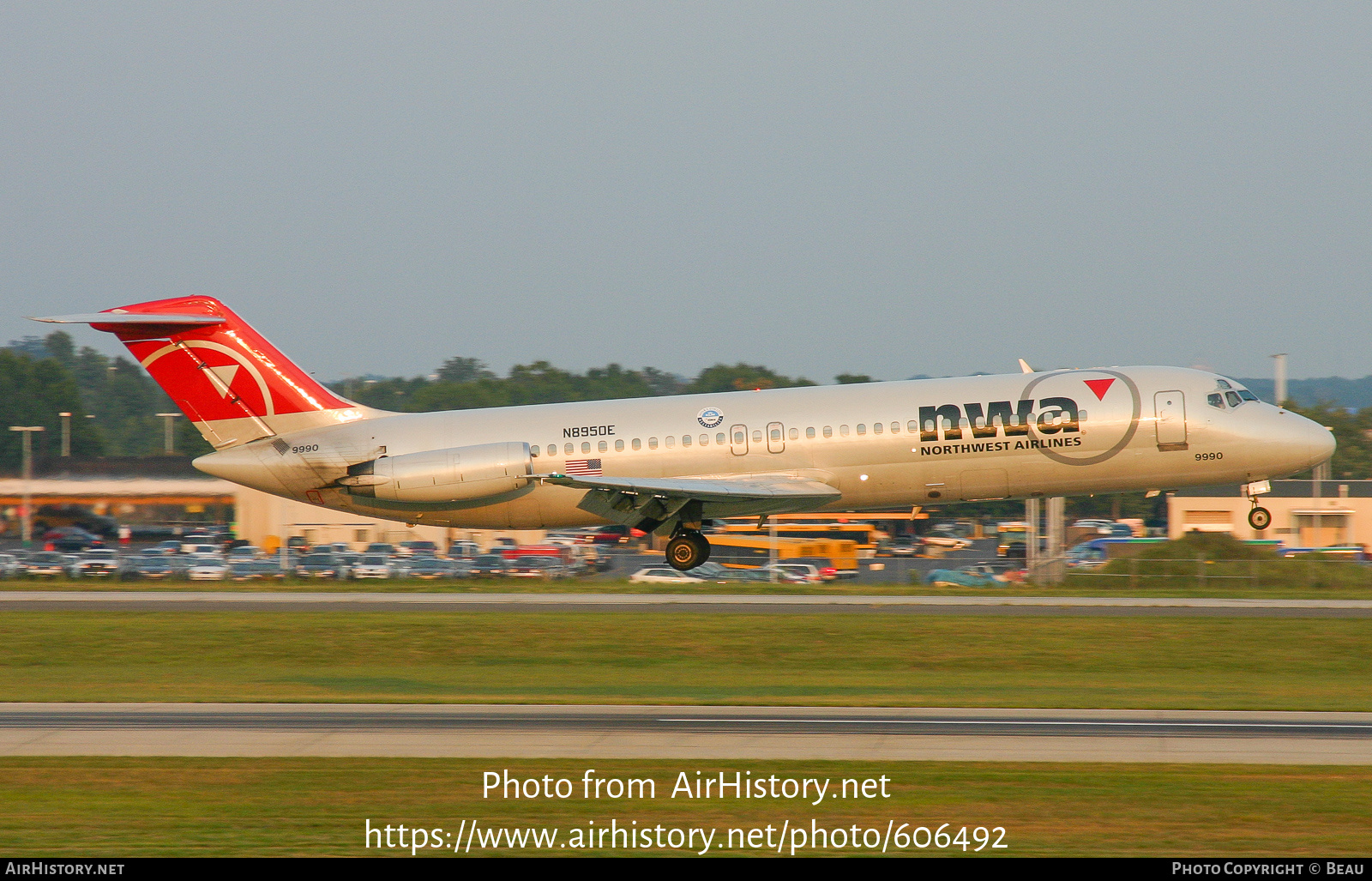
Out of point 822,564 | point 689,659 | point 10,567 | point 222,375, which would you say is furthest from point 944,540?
point 689,659

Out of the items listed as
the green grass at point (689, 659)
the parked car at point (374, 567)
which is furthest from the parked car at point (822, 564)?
the green grass at point (689, 659)

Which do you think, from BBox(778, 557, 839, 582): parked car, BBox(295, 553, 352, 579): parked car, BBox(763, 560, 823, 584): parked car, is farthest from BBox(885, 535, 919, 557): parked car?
BBox(295, 553, 352, 579): parked car

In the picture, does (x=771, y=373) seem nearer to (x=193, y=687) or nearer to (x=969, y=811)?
(x=193, y=687)

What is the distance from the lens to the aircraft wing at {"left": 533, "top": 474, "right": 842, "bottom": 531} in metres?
27.6

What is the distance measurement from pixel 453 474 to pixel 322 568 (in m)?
12.2

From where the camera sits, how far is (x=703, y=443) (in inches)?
1132

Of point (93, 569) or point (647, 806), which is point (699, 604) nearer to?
point (647, 806)

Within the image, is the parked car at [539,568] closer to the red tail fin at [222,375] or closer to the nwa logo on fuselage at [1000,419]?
the red tail fin at [222,375]

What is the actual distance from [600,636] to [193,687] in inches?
298

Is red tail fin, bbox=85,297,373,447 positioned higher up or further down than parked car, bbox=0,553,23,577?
higher up

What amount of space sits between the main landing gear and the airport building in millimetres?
37575

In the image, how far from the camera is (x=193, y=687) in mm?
19891

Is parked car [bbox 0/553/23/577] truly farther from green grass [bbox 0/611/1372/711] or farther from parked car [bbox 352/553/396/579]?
green grass [bbox 0/611/1372/711]

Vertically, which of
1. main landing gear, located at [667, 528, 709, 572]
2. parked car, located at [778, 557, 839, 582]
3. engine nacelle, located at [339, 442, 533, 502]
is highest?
engine nacelle, located at [339, 442, 533, 502]
